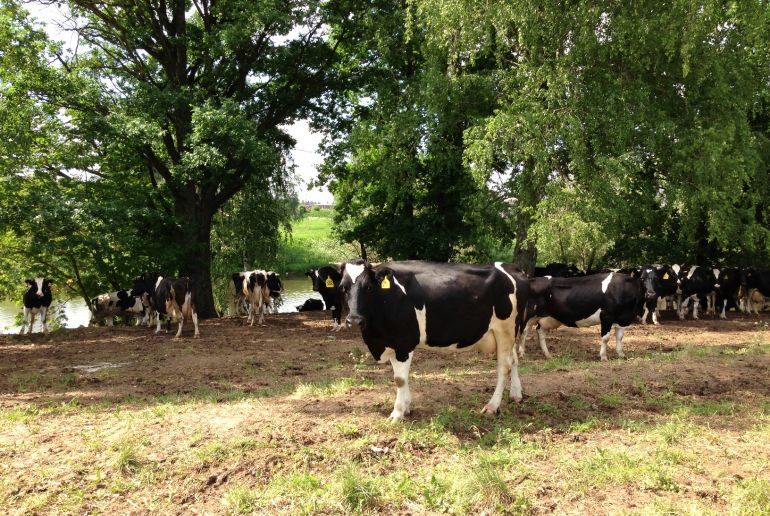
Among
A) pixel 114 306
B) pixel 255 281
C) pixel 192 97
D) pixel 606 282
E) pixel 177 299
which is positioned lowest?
A: pixel 114 306

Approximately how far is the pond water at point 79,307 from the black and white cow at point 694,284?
20.2m

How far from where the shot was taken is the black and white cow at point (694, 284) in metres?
20.5

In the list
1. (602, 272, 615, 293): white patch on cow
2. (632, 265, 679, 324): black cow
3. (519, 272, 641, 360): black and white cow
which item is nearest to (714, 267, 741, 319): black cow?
(632, 265, 679, 324): black cow

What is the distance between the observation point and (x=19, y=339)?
16.8 metres

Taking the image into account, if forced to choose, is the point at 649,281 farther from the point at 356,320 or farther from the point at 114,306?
the point at 114,306

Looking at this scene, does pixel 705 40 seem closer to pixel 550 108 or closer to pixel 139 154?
pixel 550 108

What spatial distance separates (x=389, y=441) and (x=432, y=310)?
1716mm

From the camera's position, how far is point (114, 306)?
22.3 m

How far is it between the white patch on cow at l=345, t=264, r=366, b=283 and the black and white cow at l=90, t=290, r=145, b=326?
53.7 ft

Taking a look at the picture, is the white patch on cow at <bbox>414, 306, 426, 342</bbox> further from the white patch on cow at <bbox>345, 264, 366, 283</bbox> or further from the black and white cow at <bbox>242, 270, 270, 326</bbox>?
the black and white cow at <bbox>242, 270, 270, 326</bbox>

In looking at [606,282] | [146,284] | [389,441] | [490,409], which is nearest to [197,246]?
[146,284]

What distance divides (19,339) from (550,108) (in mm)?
16305

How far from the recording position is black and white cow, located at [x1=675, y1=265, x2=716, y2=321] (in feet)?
67.1

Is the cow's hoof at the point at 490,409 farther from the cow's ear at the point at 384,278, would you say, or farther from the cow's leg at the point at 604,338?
the cow's leg at the point at 604,338
